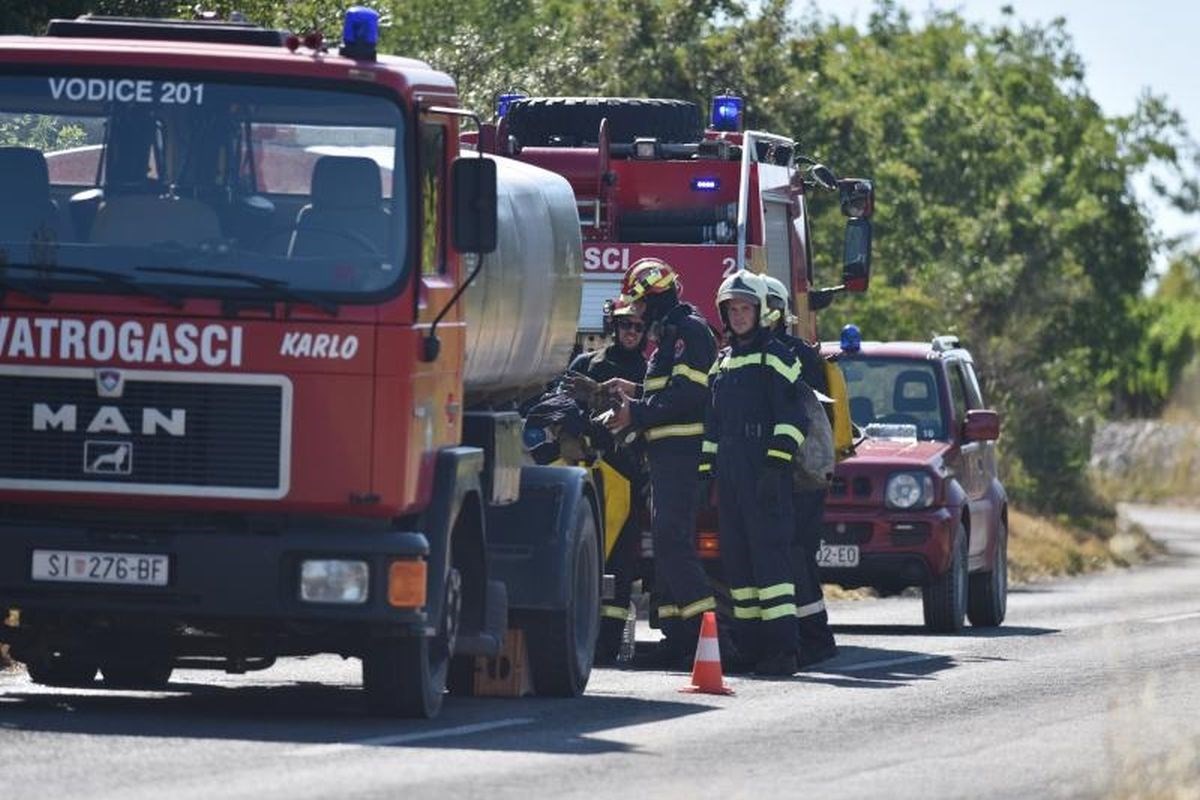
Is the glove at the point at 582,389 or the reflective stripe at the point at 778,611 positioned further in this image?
the glove at the point at 582,389

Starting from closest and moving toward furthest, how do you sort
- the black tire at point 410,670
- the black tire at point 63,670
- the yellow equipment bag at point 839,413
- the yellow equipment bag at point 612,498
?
the black tire at point 410,670
the black tire at point 63,670
the yellow equipment bag at point 612,498
the yellow equipment bag at point 839,413

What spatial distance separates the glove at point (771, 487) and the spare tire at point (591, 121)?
Answer: 5070mm

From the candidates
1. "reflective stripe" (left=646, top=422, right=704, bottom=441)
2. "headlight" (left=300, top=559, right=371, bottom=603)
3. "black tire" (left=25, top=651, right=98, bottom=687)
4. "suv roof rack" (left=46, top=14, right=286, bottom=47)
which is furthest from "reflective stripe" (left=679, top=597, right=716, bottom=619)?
"suv roof rack" (left=46, top=14, right=286, bottom=47)

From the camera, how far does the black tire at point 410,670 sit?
13.4 metres

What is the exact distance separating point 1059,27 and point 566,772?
173 ft

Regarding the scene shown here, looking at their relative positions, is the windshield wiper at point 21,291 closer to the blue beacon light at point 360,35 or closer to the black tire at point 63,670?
the blue beacon light at point 360,35

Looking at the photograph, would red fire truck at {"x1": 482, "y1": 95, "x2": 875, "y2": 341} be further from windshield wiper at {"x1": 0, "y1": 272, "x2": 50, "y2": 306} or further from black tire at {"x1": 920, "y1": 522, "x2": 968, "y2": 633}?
windshield wiper at {"x1": 0, "y1": 272, "x2": 50, "y2": 306}

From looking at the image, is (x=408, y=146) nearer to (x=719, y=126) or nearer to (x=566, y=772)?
(x=566, y=772)

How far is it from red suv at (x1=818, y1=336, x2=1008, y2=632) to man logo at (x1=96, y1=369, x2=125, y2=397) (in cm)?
900

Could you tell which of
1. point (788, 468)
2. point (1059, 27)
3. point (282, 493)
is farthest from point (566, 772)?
point (1059, 27)

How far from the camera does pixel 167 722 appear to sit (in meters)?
13.2

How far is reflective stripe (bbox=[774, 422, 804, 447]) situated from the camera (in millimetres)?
16781

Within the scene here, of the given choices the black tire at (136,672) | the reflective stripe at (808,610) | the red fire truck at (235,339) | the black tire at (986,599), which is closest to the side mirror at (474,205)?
the red fire truck at (235,339)

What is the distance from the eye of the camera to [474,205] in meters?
13.3
